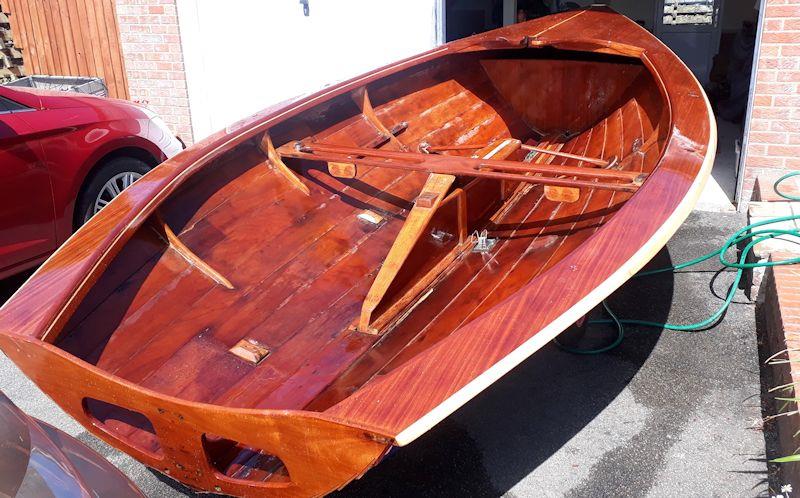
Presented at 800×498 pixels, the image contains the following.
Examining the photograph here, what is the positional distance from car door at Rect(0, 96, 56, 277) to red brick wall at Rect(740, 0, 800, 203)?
15.8 ft

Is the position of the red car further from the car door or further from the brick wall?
the brick wall

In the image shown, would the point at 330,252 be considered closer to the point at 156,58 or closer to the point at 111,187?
the point at 111,187

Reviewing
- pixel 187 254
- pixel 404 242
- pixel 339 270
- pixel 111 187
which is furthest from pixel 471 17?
pixel 187 254

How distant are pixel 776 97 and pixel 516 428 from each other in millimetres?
3358

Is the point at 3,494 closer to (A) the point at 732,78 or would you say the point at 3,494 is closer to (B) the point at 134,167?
(B) the point at 134,167

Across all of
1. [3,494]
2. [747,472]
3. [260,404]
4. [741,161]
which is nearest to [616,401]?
[747,472]

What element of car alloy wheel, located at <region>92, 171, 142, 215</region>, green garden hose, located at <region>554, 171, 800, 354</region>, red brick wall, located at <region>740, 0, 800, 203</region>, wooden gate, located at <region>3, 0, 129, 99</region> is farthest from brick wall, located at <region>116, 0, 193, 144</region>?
red brick wall, located at <region>740, 0, 800, 203</region>

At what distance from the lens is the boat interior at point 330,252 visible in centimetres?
246

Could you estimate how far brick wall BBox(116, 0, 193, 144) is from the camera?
271 inches

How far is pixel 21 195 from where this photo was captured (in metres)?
4.02

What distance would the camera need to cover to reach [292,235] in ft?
10.7

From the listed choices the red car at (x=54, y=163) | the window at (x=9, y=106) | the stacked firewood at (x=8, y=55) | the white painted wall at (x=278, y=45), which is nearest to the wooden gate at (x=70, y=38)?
the stacked firewood at (x=8, y=55)

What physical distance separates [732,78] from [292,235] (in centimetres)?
702

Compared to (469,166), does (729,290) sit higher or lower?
lower
